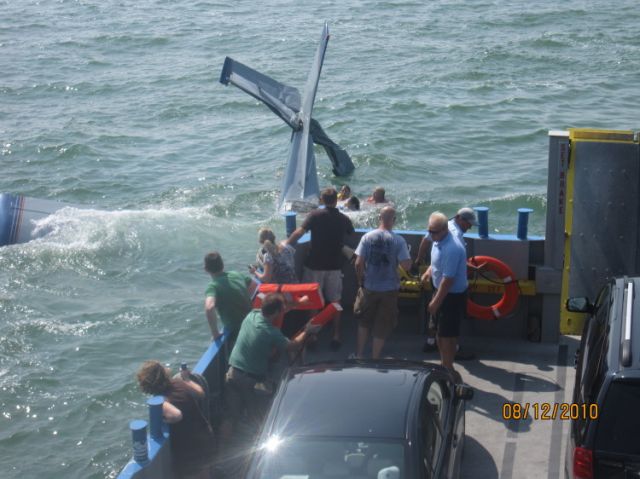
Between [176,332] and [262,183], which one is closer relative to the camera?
[176,332]

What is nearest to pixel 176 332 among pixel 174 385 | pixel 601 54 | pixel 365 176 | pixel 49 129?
pixel 174 385

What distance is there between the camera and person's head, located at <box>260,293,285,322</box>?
7355 millimetres

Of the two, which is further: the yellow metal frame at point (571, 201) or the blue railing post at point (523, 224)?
the blue railing post at point (523, 224)

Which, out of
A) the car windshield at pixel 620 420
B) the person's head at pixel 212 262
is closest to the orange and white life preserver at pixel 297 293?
the person's head at pixel 212 262

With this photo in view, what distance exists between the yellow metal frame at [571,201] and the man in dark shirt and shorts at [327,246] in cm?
206

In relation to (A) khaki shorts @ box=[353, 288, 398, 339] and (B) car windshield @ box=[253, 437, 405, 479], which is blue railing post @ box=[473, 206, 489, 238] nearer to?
(A) khaki shorts @ box=[353, 288, 398, 339]

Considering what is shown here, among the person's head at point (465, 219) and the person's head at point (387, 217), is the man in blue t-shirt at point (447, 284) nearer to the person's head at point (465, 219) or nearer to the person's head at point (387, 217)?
the person's head at point (465, 219)

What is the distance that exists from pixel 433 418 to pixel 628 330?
1.36 metres

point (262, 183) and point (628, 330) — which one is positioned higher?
point (628, 330)

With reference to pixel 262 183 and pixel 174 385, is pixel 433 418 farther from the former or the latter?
pixel 262 183

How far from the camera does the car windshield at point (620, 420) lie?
17.7ft

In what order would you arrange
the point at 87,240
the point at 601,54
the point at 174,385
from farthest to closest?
the point at 601,54
the point at 87,240
the point at 174,385

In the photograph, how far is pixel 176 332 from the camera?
1512 centimetres

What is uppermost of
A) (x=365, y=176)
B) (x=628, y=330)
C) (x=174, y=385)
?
(x=628, y=330)
